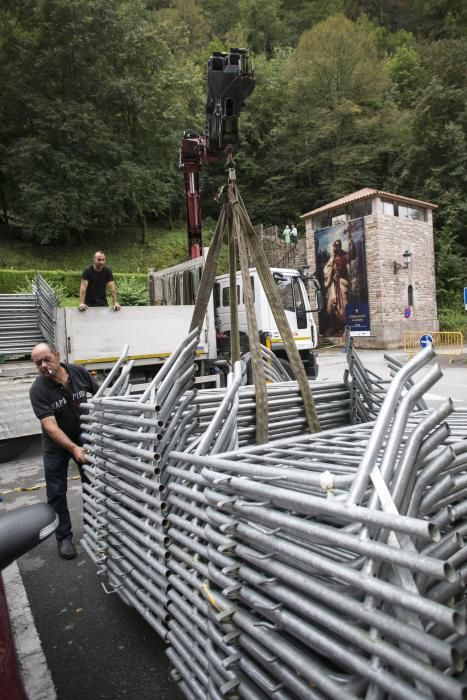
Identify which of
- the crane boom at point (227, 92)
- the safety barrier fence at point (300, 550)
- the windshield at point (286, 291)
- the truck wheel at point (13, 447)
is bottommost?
the truck wheel at point (13, 447)

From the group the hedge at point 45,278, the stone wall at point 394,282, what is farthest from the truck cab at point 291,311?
the stone wall at point 394,282

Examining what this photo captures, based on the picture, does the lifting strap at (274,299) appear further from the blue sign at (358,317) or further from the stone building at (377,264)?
the blue sign at (358,317)

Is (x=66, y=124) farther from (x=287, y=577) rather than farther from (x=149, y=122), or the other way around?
(x=287, y=577)

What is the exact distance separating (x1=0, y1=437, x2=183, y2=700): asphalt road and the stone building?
2083cm

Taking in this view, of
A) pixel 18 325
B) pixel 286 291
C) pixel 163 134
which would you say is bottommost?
pixel 18 325

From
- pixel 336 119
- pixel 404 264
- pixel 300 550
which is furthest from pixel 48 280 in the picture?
pixel 336 119

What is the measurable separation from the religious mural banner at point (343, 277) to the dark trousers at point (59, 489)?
811 inches

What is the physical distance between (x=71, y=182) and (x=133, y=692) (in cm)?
2827

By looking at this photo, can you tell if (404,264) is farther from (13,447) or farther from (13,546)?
(13,546)

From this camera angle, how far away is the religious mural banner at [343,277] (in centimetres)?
2348

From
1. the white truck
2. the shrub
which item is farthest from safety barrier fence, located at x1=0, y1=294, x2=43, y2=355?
the shrub

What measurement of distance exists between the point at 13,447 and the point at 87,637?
467 cm

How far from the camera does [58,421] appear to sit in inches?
167

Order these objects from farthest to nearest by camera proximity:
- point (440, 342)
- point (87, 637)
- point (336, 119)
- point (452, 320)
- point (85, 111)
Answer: point (336, 119)
point (85, 111)
point (452, 320)
point (440, 342)
point (87, 637)
